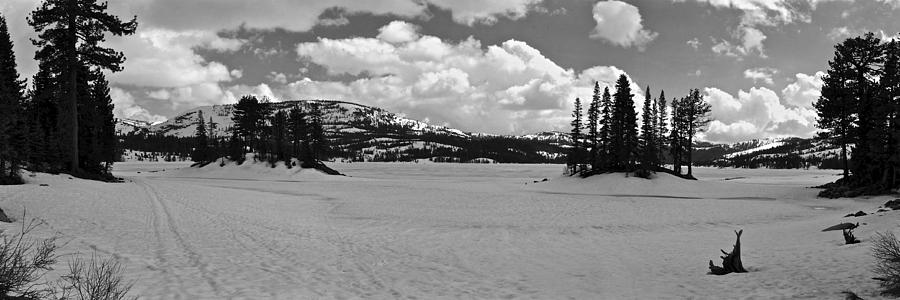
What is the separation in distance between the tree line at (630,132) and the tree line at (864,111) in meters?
17.1

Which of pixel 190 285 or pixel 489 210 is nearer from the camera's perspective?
pixel 190 285

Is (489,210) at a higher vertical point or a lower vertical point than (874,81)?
lower

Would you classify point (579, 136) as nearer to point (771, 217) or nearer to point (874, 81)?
point (874, 81)

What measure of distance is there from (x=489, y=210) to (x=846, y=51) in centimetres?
3333

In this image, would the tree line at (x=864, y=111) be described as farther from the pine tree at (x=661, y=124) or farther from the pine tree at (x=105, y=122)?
the pine tree at (x=105, y=122)

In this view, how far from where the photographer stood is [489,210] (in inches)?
1156

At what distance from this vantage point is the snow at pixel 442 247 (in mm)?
10078

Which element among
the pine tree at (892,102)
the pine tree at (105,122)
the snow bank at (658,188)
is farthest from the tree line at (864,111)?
the pine tree at (105,122)

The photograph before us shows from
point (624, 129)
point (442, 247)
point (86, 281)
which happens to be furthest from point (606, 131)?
point (86, 281)

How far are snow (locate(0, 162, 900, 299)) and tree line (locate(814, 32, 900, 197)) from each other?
293 inches

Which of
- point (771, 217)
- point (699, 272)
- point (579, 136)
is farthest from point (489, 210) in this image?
point (579, 136)

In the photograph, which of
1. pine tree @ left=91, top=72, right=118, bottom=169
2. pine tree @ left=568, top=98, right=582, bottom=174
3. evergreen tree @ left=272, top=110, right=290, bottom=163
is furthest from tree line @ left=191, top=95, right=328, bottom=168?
pine tree @ left=568, top=98, right=582, bottom=174

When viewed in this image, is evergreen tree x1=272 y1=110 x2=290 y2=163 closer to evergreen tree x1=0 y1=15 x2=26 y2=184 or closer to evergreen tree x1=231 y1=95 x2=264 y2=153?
evergreen tree x1=231 y1=95 x2=264 y2=153

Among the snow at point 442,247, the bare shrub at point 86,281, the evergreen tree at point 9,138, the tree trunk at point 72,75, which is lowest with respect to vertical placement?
the snow at point 442,247
